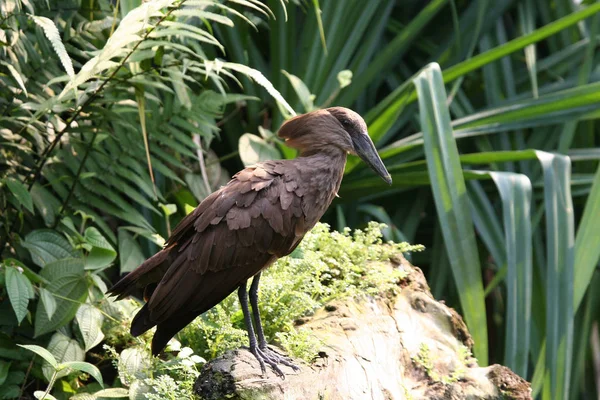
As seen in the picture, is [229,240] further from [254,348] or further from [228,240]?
[254,348]

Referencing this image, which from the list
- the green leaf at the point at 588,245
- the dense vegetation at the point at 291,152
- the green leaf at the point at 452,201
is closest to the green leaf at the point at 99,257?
the dense vegetation at the point at 291,152

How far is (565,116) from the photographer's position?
3.92m

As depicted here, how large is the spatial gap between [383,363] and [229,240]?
0.64 metres

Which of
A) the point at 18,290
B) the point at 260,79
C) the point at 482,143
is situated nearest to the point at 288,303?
the point at 260,79

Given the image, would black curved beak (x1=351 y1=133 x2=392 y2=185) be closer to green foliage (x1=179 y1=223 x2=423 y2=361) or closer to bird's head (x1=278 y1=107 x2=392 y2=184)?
bird's head (x1=278 y1=107 x2=392 y2=184)

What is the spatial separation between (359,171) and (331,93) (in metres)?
0.49

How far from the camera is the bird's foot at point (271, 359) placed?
222cm

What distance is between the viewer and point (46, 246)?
2865 mm

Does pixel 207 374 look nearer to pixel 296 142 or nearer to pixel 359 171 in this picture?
pixel 296 142

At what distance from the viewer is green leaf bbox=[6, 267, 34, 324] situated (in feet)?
8.04

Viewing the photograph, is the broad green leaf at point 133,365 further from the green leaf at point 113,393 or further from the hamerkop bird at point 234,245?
the hamerkop bird at point 234,245

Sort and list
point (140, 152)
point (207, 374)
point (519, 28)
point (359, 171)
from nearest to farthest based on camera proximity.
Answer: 1. point (207, 374)
2. point (140, 152)
3. point (359, 171)
4. point (519, 28)

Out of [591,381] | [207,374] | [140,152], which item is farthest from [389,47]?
[207,374]

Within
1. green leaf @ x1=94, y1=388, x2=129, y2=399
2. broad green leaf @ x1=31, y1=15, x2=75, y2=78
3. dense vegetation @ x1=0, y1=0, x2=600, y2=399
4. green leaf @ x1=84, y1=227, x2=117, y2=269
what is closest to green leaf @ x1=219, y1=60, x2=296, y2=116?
dense vegetation @ x1=0, y1=0, x2=600, y2=399
